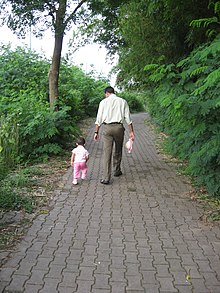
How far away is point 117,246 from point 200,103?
259 centimetres

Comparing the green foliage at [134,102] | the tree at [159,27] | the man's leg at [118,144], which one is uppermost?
the tree at [159,27]

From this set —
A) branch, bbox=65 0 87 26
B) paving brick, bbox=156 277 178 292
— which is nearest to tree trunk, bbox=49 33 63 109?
branch, bbox=65 0 87 26

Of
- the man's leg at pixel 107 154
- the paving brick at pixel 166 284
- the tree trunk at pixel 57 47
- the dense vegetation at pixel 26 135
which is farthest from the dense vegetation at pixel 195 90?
the dense vegetation at pixel 26 135

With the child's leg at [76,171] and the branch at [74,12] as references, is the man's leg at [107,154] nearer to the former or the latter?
the child's leg at [76,171]

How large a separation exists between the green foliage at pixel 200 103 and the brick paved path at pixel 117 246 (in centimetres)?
66

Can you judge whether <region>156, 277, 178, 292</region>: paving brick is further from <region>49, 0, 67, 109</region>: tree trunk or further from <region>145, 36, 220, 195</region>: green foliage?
<region>49, 0, 67, 109</region>: tree trunk

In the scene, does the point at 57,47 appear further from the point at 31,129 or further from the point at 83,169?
the point at 83,169

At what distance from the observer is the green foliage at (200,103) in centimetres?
594

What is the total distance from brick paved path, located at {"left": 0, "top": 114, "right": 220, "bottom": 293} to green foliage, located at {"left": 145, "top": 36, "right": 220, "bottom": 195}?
0.66 m

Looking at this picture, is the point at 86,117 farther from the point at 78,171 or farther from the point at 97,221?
the point at 97,221

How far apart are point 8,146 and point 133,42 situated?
6.16 meters

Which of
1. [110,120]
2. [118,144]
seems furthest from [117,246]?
[118,144]

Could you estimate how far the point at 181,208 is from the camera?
20.4 feet

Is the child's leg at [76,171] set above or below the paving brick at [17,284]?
above
